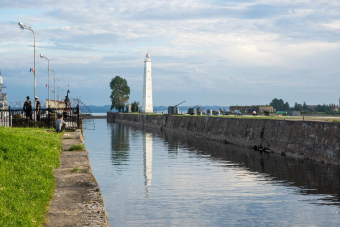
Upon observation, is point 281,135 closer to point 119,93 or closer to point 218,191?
point 218,191

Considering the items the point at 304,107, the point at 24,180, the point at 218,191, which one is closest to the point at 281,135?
the point at 218,191

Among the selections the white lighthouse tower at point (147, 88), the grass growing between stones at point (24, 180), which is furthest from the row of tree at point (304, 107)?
the grass growing between stones at point (24, 180)

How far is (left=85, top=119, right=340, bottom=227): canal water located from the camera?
573 inches

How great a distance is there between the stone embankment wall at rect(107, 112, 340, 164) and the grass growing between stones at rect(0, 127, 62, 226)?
49.0ft

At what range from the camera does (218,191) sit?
19.0 meters

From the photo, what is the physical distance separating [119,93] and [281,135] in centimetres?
12488

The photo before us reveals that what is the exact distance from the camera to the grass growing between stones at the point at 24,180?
31.3 feet

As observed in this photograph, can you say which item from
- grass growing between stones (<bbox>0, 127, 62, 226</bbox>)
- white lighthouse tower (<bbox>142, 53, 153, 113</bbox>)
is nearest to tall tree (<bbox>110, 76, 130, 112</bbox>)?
white lighthouse tower (<bbox>142, 53, 153, 113</bbox>)

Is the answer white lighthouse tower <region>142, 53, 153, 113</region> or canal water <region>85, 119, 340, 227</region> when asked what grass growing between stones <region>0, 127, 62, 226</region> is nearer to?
canal water <region>85, 119, 340, 227</region>

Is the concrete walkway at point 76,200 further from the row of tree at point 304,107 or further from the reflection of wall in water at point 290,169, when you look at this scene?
the row of tree at point 304,107

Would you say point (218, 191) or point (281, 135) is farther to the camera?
point (281, 135)

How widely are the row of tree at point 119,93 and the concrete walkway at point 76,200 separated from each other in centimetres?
13800

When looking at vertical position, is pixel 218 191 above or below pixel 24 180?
below

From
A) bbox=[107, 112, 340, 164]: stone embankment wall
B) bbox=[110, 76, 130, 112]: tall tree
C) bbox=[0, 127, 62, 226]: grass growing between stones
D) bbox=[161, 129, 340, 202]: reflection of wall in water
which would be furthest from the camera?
bbox=[110, 76, 130, 112]: tall tree
